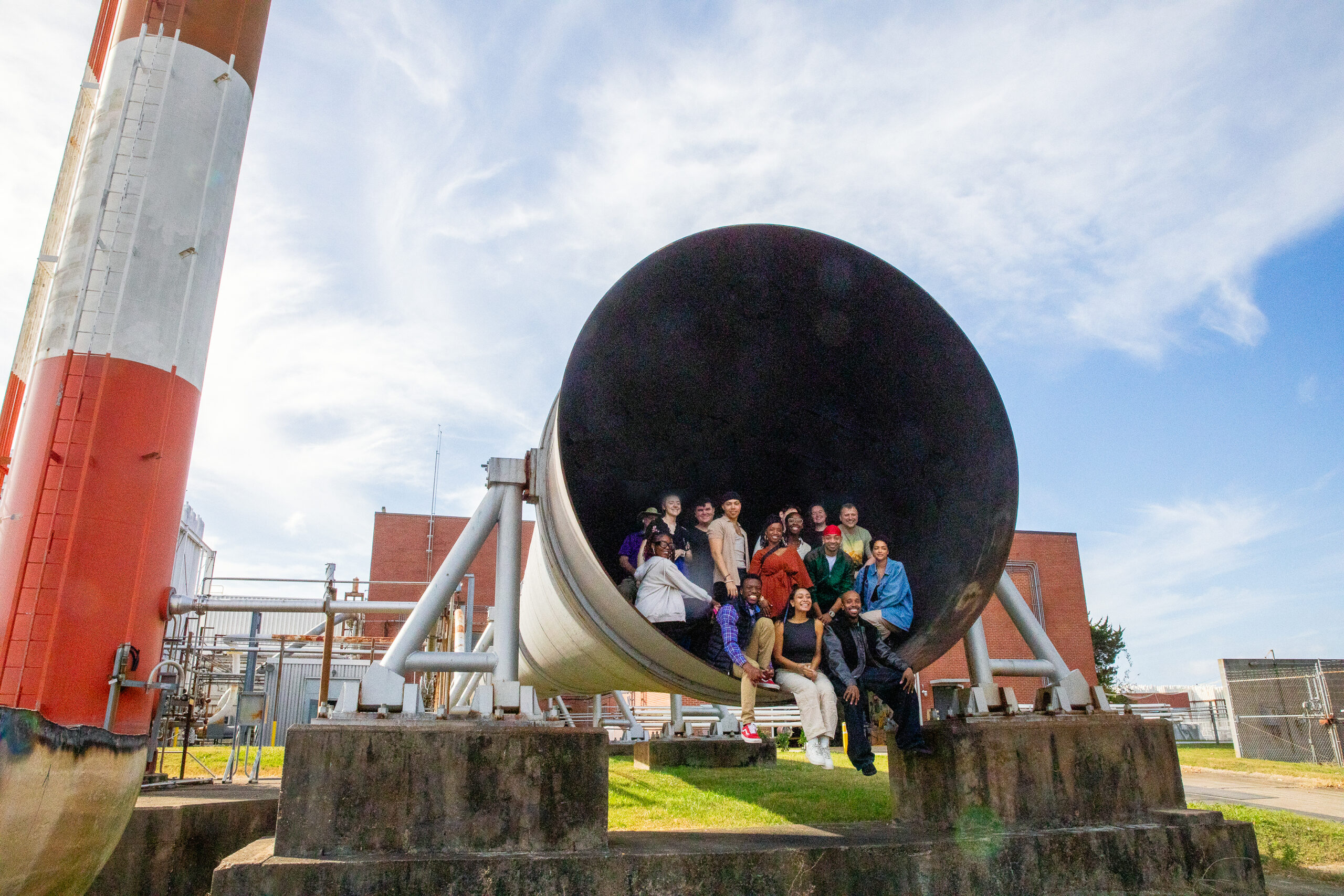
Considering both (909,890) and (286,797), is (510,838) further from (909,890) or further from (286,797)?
(909,890)

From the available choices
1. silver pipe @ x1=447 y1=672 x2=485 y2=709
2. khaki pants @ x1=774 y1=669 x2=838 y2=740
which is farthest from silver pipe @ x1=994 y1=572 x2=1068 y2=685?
silver pipe @ x1=447 y1=672 x2=485 y2=709

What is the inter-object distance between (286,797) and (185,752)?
5682 millimetres

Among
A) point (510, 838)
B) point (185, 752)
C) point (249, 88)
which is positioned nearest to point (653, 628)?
point (510, 838)

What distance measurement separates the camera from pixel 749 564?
221 inches

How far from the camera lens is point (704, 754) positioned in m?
11.0

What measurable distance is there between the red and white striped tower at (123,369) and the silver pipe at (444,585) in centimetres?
440

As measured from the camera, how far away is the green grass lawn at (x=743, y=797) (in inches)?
227

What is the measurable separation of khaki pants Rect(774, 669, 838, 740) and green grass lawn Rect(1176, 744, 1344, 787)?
30.0 ft

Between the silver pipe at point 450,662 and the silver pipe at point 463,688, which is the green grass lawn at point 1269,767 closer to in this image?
the silver pipe at point 463,688

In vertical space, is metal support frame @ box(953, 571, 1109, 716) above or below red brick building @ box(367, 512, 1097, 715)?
below

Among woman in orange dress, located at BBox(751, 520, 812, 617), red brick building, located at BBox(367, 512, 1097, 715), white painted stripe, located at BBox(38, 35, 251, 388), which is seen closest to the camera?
woman in orange dress, located at BBox(751, 520, 812, 617)

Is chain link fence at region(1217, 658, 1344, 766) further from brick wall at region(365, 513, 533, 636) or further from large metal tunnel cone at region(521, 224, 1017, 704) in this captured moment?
brick wall at region(365, 513, 533, 636)

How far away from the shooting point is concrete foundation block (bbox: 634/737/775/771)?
10.9 metres

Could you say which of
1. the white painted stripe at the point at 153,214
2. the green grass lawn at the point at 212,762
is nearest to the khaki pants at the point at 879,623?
the green grass lawn at the point at 212,762
